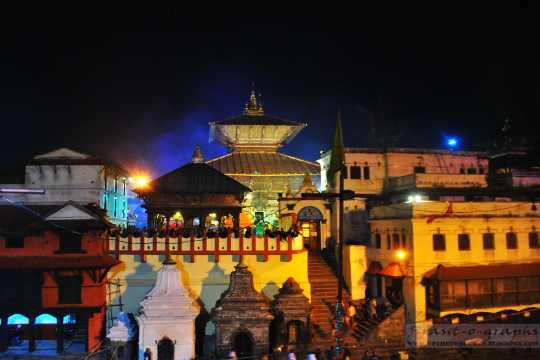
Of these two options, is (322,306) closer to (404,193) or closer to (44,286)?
(404,193)

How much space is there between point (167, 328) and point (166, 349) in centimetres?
121

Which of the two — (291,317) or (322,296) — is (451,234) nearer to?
(322,296)

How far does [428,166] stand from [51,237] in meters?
30.2

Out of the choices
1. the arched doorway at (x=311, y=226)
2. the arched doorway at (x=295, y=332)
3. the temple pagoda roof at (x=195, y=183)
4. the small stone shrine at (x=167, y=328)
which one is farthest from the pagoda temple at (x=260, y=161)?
the small stone shrine at (x=167, y=328)

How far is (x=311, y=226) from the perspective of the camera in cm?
3519

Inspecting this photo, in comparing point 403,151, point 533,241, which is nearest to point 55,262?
point 403,151

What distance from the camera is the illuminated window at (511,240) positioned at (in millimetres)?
30203

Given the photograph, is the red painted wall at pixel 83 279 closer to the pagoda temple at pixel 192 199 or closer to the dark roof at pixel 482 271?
the pagoda temple at pixel 192 199

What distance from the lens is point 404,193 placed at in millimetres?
35031

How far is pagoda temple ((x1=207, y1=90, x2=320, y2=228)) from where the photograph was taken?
3778 centimetres

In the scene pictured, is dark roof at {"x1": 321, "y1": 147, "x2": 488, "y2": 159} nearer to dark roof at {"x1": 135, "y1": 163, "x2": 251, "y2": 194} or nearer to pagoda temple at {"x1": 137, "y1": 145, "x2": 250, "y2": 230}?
dark roof at {"x1": 135, "y1": 163, "x2": 251, "y2": 194}

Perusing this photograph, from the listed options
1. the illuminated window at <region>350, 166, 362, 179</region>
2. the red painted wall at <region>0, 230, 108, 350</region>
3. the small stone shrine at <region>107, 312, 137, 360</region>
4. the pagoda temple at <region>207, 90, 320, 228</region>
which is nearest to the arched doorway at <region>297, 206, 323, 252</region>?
the pagoda temple at <region>207, 90, 320, 228</region>

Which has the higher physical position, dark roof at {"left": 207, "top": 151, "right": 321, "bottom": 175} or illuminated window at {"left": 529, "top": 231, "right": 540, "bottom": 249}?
dark roof at {"left": 207, "top": 151, "right": 321, "bottom": 175}

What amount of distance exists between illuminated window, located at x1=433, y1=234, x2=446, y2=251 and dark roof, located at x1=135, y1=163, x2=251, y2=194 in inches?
506
